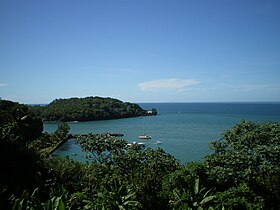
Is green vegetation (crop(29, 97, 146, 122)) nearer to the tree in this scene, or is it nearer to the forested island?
the forested island

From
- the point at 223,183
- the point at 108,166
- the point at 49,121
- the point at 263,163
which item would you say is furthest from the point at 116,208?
the point at 49,121

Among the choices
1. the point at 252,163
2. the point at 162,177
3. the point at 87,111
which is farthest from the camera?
the point at 87,111

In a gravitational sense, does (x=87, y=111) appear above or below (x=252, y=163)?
above

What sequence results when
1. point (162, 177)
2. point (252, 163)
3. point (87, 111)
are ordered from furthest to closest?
point (87, 111) < point (162, 177) < point (252, 163)

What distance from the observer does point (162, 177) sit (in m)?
14.0

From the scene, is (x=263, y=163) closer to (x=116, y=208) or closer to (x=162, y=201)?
(x=162, y=201)

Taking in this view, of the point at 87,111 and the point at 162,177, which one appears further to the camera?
the point at 87,111

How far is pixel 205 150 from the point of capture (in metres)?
34.5

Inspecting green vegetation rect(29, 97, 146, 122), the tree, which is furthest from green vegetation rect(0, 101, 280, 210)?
green vegetation rect(29, 97, 146, 122)

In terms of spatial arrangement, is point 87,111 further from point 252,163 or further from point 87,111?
point 252,163

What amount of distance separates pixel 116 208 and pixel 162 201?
7.93ft

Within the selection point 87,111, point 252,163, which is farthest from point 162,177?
point 87,111

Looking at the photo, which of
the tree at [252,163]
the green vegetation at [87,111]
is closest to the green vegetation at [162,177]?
the tree at [252,163]

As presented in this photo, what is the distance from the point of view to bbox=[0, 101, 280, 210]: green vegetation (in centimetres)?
1077
